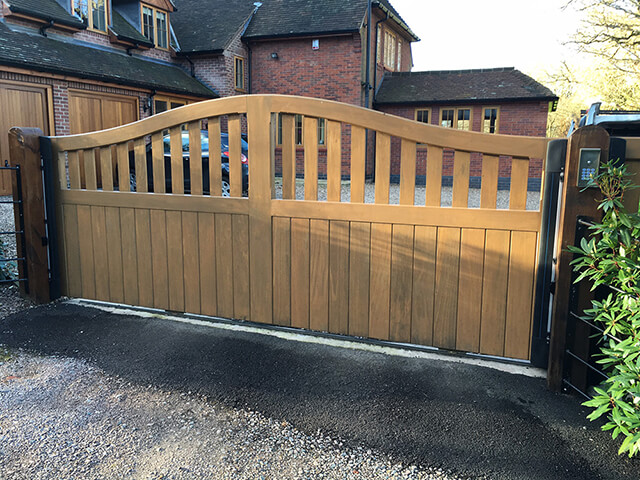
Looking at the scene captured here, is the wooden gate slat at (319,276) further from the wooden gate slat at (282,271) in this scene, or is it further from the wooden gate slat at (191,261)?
the wooden gate slat at (191,261)

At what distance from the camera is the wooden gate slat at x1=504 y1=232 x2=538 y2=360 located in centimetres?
309

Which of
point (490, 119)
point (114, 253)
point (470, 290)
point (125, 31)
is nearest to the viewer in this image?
point (470, 290)

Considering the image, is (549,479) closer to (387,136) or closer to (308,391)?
(308,391)

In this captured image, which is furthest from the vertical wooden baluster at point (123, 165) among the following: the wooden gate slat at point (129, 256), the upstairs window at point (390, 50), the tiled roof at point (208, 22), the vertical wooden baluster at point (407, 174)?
the upstairs window at point (390, 50)

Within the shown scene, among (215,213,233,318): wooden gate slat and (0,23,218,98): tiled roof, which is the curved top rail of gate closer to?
(215,213,233,318): wooden gate slat

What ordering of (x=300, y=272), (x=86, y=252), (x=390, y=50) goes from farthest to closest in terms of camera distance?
1. (x=390, y=50)
2. (x=86, y=252)
3. (x=300, y=272)

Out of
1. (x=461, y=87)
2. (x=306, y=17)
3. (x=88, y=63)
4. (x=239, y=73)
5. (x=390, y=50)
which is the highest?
(x=306, y=17)

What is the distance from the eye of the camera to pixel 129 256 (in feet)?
13.9

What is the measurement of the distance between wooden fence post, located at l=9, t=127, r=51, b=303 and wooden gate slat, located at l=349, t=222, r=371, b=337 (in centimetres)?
277

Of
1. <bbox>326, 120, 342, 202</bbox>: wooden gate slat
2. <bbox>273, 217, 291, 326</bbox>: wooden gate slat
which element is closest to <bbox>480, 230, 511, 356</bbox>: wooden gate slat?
<bbox>326, 120, 342, 202</bbox>: wooden gate slat

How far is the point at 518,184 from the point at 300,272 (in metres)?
1.58

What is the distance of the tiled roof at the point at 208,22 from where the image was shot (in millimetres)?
19219

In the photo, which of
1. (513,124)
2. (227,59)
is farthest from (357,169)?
(513,124)

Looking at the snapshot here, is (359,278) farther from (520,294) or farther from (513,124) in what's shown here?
(513,124)
